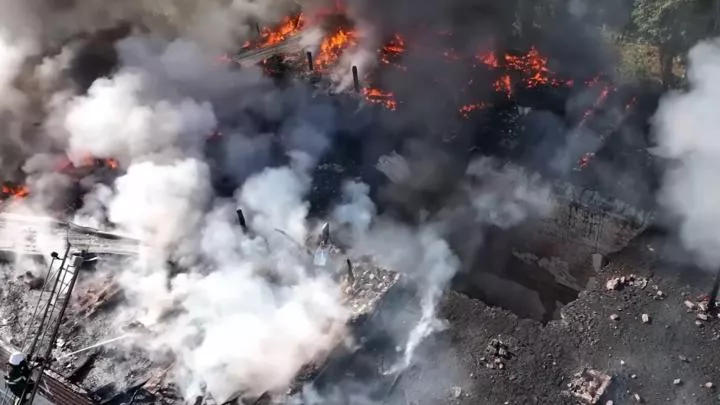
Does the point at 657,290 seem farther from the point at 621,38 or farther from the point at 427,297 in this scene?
the point at 621,38

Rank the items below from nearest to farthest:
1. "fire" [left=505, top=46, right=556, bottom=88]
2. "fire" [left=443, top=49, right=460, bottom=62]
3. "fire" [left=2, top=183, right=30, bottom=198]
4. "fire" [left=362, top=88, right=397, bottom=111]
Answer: "fire" [left=2, top=183, right=30, bottom=198] < "fire" [left=362, top=88, right=397, bottom=111] < "fire" [left=505, top=46, right=556, bottom=88] < "fire" [left=443, top=49, right=460, bottom=62]

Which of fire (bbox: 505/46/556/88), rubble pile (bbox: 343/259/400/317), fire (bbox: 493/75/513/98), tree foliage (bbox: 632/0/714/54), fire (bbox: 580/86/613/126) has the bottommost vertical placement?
rubble pile (bbox: 343/259/400/317)

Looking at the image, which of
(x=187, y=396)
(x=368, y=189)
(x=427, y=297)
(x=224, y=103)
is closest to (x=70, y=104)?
(x=224, y=103)

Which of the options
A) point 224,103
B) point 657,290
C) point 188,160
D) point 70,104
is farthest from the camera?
point 224,103

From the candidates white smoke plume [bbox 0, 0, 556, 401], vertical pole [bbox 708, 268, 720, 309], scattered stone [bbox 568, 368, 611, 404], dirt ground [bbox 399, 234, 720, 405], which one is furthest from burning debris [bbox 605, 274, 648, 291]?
white smoke plume [bbox 0, 0, 556, 401]

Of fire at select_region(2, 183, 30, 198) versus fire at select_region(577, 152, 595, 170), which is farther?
fire at select_region(2, 183, 30, 198)

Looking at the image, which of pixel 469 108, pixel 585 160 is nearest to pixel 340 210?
pixel 469 108

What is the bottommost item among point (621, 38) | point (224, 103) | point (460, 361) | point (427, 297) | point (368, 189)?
point (460, 361)

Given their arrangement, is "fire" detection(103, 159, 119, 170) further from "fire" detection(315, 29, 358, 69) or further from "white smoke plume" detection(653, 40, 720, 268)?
"white smoke plume" detection(653, 40, 720, 268)
